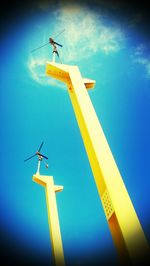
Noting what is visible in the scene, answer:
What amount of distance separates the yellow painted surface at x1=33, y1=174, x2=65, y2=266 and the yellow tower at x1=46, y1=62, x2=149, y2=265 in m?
5.74

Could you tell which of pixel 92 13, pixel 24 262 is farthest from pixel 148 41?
pixel 24 262

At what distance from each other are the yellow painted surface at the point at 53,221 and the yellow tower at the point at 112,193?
18.8ft

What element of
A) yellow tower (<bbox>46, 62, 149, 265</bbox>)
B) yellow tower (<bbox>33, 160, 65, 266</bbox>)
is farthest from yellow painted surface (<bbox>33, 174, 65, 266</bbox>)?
yellow tower (<bbox>46, 62, 149, 265</bbox>)

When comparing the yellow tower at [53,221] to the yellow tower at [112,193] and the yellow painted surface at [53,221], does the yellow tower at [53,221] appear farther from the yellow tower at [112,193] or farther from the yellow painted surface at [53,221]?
the yellow tower at [112,193]

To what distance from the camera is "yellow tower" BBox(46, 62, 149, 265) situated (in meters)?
3.07

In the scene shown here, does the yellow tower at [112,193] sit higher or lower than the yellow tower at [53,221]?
lower

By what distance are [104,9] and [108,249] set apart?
16269 millimetres

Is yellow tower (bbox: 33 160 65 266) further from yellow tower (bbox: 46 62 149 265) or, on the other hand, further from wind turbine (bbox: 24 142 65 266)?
yellow tower (bbox: 46 62 149 265)

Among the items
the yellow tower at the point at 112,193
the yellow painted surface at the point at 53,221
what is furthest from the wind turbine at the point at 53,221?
the yellow tower at the point at 112,193

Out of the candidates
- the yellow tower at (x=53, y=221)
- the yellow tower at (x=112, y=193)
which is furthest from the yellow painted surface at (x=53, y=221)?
the yellow tower at (x=112, y=193)

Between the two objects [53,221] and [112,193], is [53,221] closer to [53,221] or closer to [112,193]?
[53,221]

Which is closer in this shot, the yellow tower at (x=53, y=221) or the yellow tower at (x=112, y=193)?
the yellow tower at (x=112, y=193)

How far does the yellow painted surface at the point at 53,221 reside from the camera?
28.3 ft

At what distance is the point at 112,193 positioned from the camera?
3594mm
